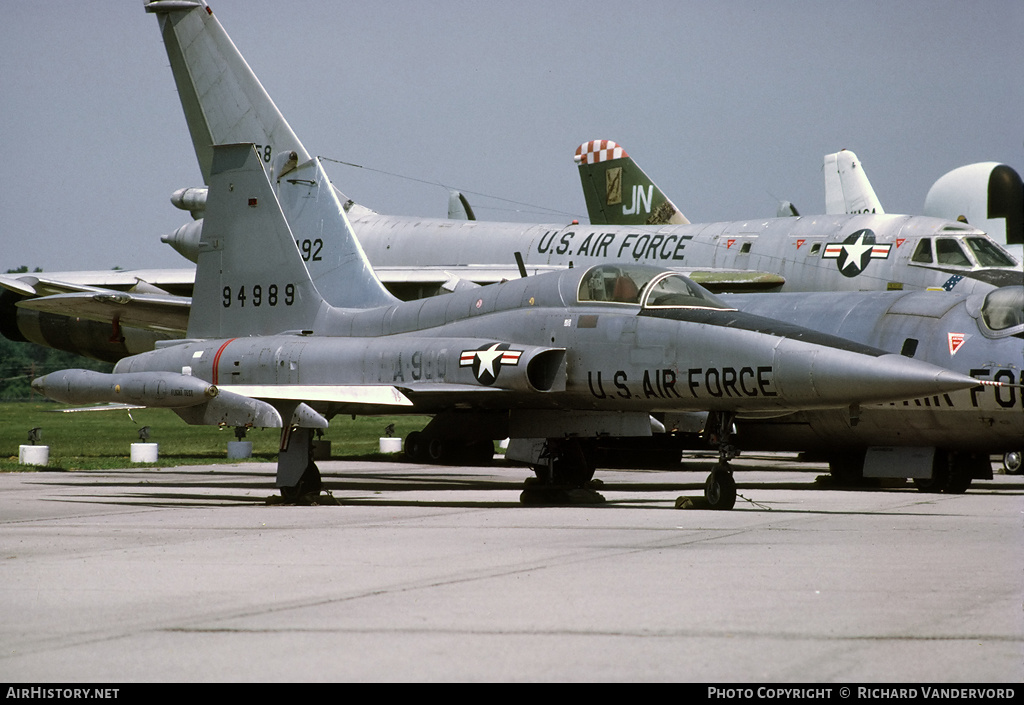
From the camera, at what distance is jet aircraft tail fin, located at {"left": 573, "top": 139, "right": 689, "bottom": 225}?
95.6 ft

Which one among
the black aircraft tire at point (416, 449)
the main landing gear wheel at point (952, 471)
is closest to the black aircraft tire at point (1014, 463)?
the main landing gear wheel at point (952, 471)

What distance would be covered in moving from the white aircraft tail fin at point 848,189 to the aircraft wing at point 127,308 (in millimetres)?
18787

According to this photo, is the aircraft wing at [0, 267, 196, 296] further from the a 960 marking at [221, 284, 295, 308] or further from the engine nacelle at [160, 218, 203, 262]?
the a 960 marking at [221, 284, 295, 308]

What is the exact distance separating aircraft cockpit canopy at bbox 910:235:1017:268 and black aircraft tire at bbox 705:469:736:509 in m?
8.98

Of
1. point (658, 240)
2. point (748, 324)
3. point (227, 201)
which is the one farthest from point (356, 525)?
point (658, 240)

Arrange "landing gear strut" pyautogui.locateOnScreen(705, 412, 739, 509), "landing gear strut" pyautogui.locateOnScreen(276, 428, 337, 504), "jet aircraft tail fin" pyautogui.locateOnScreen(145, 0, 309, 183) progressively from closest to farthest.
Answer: "landing gear strut" pyautogui.locateOnScreen(705, 412, 739, 509), "landing gear strut" pyautogui.locateOnScreen(276, 428, 337, 504), "jet aircraft tail fin" pyautogui.locateOnScreen(145, 0, 309, 183)

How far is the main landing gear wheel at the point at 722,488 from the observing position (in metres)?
11.4

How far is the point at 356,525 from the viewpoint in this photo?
409 inches

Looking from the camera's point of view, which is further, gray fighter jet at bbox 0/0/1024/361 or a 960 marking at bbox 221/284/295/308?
gray fighter jet at bbox 0/0/1024/361

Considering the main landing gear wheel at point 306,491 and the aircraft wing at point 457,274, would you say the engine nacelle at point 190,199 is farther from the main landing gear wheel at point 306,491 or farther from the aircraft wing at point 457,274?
the main landing gear wheel at point 306,491

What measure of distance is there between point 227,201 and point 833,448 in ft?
26.3

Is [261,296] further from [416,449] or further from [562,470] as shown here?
[416,449]

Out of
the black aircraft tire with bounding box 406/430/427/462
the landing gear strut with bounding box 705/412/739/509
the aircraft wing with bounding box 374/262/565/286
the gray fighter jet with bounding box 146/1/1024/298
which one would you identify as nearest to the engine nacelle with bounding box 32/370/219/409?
the gray fighter jet with bounding box 146/1/1024/298
